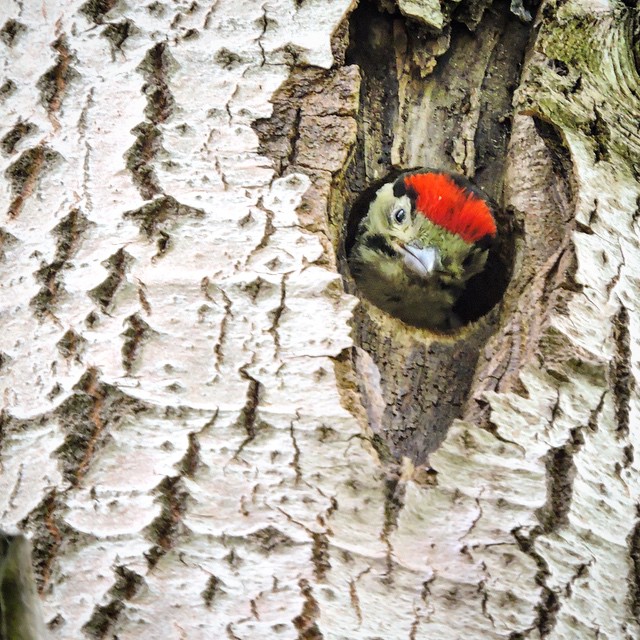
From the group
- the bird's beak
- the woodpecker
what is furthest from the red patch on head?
the bird's beak

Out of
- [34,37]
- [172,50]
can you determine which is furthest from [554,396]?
[34,37]

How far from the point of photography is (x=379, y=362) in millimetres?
2531

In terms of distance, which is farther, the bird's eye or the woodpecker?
the bird's eye

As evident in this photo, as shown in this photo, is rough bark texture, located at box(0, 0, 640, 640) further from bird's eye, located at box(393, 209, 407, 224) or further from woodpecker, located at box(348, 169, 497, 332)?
bird's eye, located at box(393, 209, 407, 224)

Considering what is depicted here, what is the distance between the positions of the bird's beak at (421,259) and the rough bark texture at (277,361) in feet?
2.70

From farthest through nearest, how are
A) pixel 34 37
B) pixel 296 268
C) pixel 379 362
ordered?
pixel 379 362, pixel 34 37, pixel 296 268

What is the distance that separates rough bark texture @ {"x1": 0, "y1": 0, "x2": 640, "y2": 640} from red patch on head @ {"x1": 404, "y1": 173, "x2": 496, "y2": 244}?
1.93ft

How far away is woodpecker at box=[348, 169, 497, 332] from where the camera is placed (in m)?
3.11

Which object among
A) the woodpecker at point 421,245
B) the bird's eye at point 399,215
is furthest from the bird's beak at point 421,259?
the bird's eye at point 399,215

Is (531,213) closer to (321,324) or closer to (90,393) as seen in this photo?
(321,324)

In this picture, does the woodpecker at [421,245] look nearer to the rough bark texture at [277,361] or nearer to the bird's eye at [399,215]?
the bird's eye at [399,215]

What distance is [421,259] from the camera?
3268 millimetres

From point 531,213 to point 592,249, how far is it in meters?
0.29

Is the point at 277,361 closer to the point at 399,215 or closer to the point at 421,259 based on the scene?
the point at 421,259
